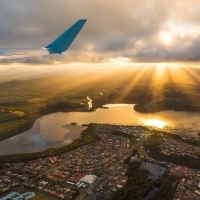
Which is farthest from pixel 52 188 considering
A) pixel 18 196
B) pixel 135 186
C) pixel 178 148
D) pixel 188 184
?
pixel 178 148

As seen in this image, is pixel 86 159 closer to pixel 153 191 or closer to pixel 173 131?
pixel 153 191

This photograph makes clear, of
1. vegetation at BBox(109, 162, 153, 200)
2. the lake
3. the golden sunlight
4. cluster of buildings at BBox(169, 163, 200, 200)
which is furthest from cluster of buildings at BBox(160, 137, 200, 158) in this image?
the golden sunlight

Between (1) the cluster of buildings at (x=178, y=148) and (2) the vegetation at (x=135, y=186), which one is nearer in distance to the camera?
(2) the vegetation at (x=135, y=186)

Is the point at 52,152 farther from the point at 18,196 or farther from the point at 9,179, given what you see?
the point at 18,196

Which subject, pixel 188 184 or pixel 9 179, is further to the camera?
pixel 9 179

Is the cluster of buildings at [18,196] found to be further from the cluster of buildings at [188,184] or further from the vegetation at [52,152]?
the cluster of buildings at [188,184]

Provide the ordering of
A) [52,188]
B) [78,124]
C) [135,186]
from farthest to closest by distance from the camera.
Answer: [78,124], [135,186], [52,188]

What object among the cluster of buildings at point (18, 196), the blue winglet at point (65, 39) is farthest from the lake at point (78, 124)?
the blue winglet at point (65, 39)

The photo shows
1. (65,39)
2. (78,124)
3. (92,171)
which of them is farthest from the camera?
(78,124)
